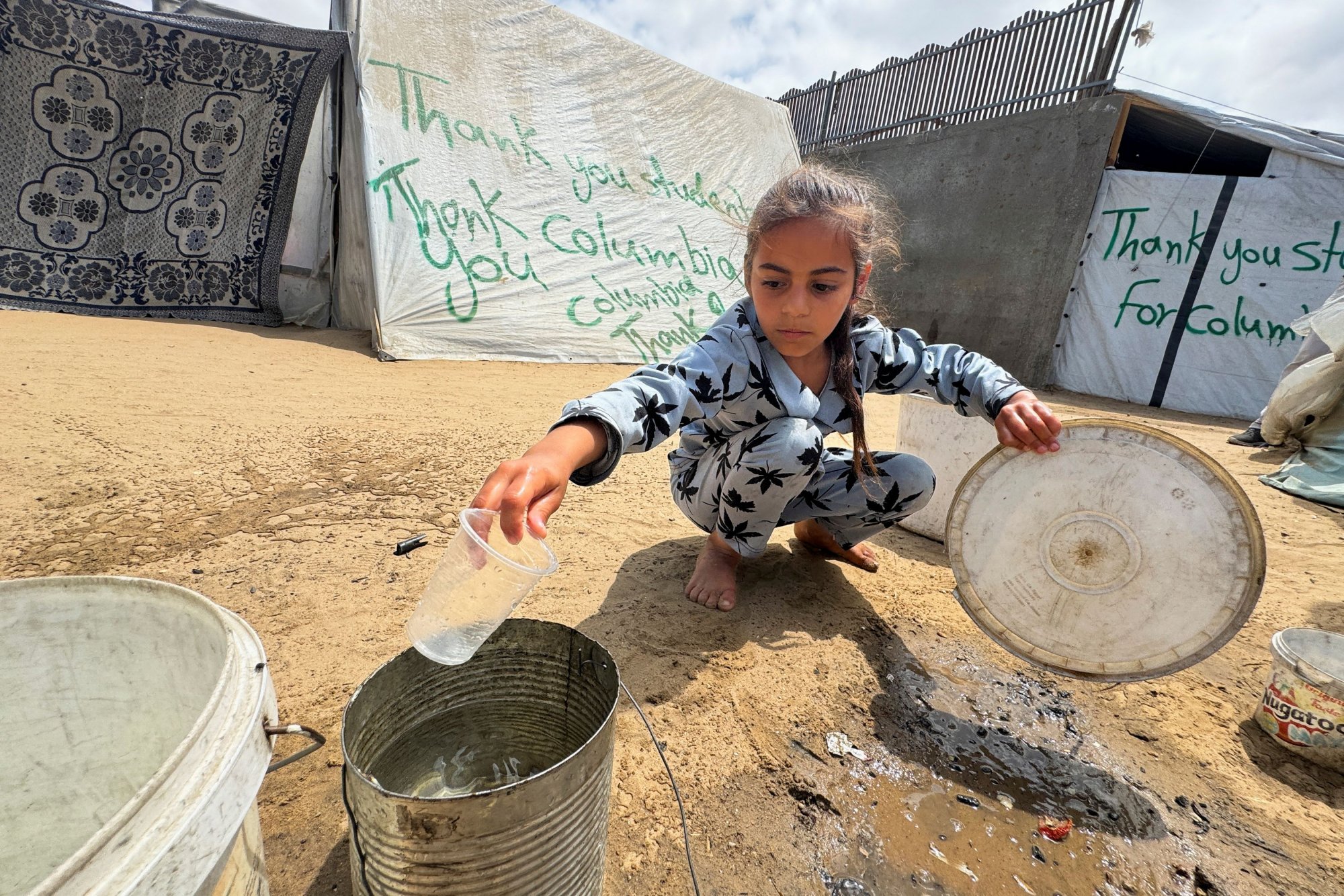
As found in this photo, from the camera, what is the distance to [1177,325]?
6.40 meters

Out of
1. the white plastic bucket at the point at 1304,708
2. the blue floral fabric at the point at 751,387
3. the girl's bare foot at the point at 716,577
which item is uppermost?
the blue floral fabric at the point at 751,387

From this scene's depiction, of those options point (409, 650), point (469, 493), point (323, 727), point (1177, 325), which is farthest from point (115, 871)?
→ point (1177, 325)

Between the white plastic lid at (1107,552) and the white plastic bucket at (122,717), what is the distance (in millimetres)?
1339

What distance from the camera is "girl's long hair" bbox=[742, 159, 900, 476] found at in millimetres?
1432

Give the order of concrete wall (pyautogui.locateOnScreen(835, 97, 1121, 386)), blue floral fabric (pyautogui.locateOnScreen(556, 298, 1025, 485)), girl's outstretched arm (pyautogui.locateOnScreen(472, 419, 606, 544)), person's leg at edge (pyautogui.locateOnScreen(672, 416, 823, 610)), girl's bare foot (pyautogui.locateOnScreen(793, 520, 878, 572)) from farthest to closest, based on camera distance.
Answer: concrete wall (pyautogui.locateOnScreen(835, 97, 1121, 386)) < girl's bare foot (pyautogui.locateOnScreen(793, 520, 878, 572)) < person's leg at edge (pyautogui.locateOnScreen(672, 416, 823, 610)) < blue floral fabric (pyautogui.locateOnScreen(556, 298, 1025, 485)) < girl's outstretched arm (pyautogui.locateOnScreen(472, 419, 606, 544))

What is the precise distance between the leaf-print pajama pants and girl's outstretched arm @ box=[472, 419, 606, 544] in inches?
29.5

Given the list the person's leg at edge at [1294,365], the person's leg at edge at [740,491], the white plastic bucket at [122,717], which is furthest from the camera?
the person's leg at edge at [1294,365]

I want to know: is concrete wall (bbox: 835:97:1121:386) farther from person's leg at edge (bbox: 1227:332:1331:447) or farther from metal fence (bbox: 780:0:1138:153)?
person's leg at edge (bbox: 1227:332:1331:447)

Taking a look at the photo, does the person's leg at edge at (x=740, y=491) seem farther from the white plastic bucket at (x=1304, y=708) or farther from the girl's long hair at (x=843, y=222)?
the white plastic bucket at (x=1304, y=708)

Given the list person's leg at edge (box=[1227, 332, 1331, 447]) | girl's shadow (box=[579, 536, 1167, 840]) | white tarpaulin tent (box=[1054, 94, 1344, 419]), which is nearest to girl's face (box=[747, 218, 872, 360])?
girl's shadow (box=[579, 536, 1167, 840])

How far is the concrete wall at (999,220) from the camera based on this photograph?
686 cm

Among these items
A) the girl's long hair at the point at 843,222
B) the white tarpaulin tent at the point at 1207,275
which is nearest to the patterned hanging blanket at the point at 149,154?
the girl's long hair at the point at 843,222

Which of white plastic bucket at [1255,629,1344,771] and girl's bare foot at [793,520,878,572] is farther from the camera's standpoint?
girl's bare foot at [793,520,878,572]

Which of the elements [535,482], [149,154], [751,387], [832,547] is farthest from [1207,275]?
[149,154]
